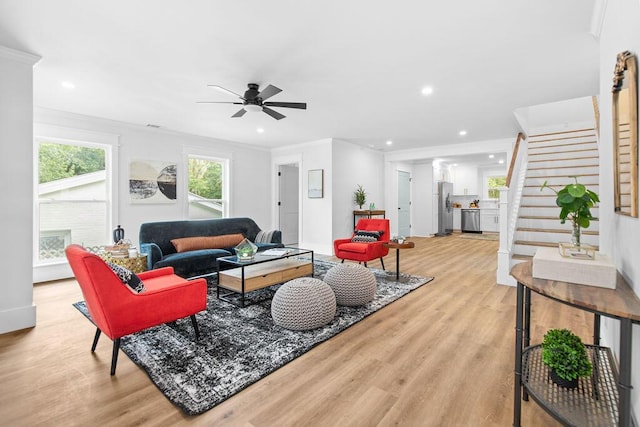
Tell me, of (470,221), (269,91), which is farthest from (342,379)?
(470,221)

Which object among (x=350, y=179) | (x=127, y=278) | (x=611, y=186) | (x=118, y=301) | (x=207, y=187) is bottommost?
(x=118, y=301)

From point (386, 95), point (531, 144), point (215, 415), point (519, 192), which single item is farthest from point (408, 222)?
point (215, 415)

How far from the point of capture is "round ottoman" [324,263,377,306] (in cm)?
316

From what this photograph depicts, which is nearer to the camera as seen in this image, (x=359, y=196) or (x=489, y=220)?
(x=359, y=196)

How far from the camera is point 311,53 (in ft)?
9.22

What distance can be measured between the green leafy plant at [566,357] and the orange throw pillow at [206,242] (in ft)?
14.6

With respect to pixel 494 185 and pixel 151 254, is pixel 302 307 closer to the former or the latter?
pixel 151 254

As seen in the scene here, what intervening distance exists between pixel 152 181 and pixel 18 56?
114 inches

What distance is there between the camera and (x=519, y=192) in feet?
16.4

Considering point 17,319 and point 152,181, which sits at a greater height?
point 152,181

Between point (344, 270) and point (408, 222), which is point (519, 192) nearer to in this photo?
point (344, 270)

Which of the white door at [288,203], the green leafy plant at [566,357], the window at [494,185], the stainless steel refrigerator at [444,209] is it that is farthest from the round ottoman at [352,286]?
the window at [494,185]

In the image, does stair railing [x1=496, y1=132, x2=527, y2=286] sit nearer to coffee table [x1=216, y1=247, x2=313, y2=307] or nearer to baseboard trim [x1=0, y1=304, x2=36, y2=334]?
coffee table [x1=216, y1=247, x2=313, y2=307]

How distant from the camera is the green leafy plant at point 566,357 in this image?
145 centimetres
